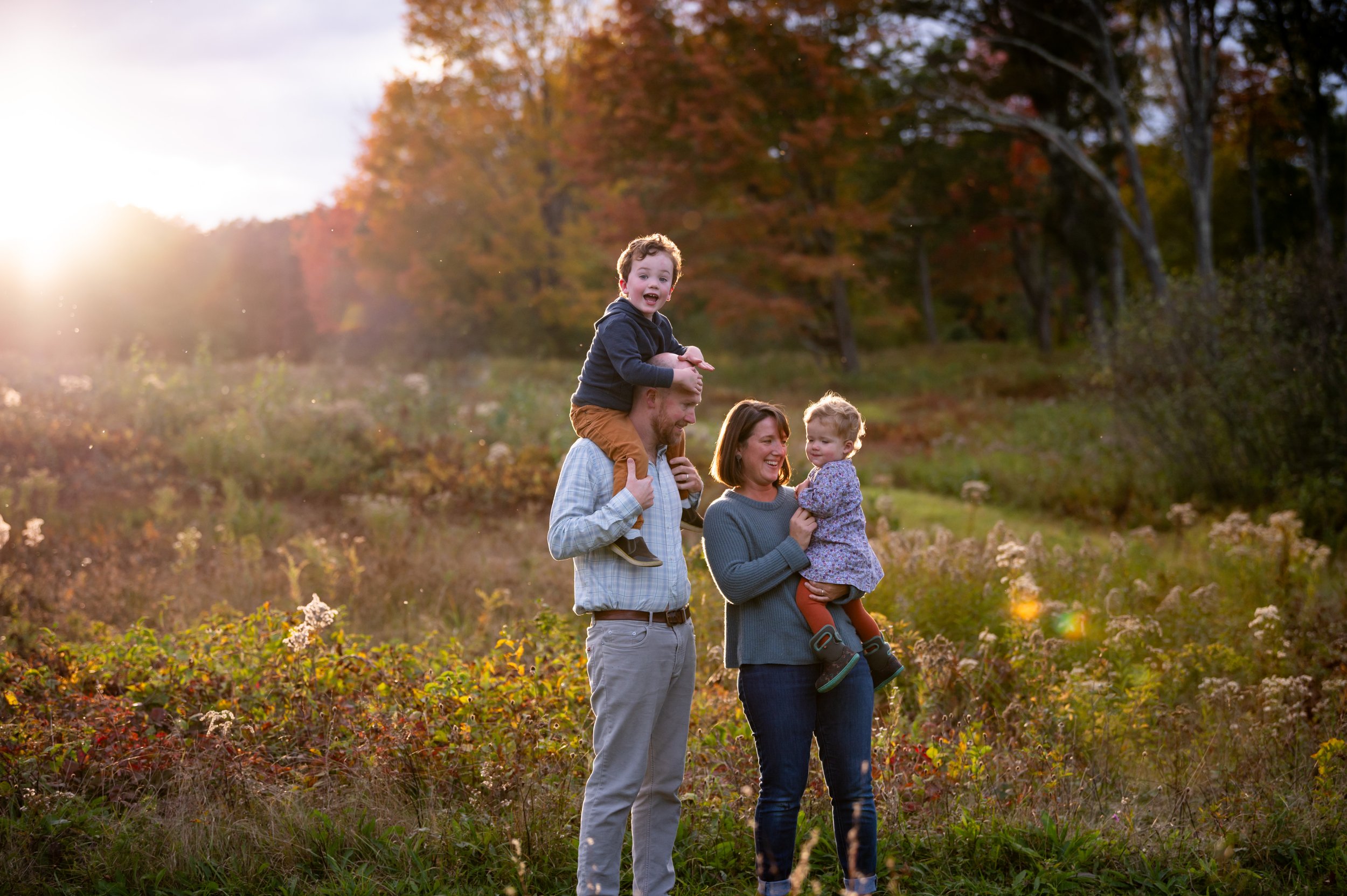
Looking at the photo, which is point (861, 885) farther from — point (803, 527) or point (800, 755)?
point (803, 527)

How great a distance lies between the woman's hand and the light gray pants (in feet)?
1.67

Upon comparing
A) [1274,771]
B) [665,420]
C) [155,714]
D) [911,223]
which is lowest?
[1274,771]

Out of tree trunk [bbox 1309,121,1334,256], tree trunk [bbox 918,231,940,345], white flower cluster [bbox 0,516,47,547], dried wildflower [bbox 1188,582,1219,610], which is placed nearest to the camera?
white flower cluster [bbox 0,516,47,547]

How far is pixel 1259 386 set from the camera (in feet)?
32.7

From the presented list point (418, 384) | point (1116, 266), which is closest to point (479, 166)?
point (418, 384)

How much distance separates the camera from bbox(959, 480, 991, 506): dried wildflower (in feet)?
28.8

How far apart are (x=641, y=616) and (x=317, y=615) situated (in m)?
2.21

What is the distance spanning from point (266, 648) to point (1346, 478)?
976 cm

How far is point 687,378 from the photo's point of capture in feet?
10.5

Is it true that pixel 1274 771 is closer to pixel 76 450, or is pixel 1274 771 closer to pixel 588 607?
pixel 588 607

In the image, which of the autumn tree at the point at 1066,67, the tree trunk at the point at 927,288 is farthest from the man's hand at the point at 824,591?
the tree trunk at the point at 927,288

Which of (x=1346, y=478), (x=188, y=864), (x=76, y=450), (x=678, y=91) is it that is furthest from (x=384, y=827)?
(x=678, y=91)

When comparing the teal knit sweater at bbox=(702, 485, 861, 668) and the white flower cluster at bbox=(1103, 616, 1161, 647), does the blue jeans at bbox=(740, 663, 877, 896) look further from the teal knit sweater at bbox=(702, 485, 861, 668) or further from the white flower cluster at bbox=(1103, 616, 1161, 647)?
the white flower cluster at bbox=(1103, 616, 1161, 647)

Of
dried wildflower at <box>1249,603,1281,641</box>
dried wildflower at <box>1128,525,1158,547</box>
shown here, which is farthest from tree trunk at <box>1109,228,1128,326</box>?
dried wildflower at <box>1249,603,1281,641</box>
